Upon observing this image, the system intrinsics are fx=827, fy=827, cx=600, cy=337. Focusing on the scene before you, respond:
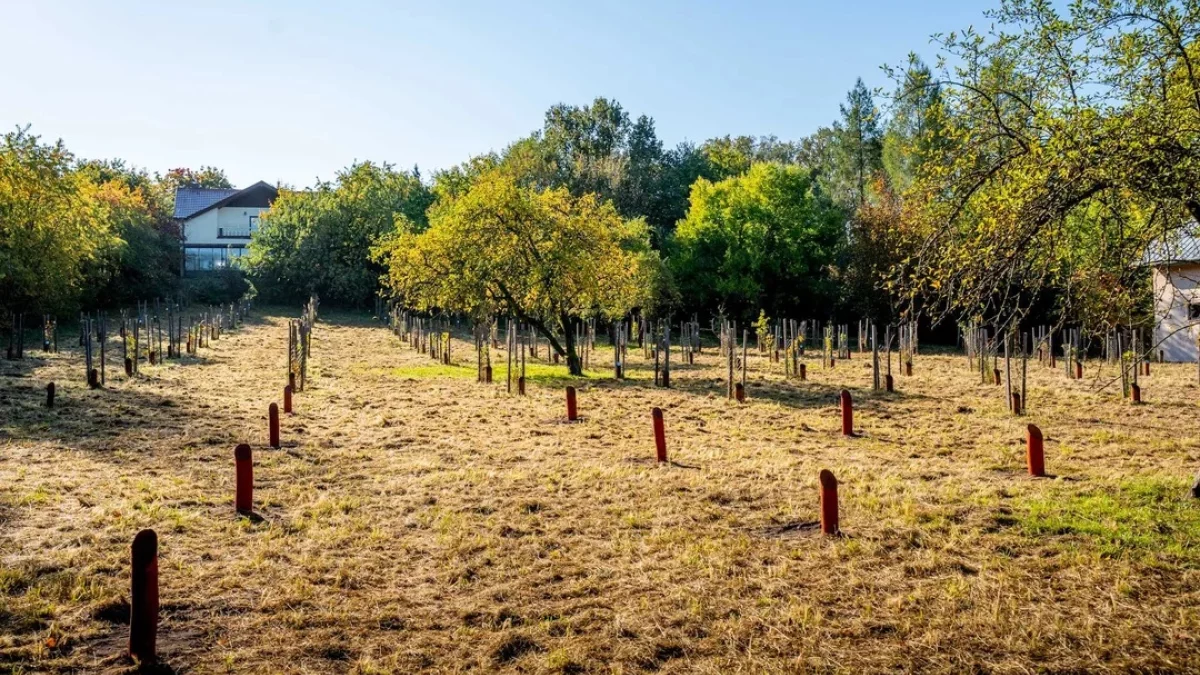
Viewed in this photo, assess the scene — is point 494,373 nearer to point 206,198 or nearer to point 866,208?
point 866,208

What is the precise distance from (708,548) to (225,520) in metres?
5.07

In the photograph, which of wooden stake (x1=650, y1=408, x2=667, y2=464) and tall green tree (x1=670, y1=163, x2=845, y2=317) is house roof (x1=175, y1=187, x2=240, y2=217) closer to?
tall green tree (x1=670, y1=163, x2=845, y2=317)

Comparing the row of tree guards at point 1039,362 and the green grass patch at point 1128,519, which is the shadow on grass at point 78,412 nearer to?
the green grass patch at point 1128,519

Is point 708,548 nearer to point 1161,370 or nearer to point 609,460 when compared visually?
point 609,460

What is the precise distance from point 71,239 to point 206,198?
135 ft

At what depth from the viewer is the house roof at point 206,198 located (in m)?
66.3

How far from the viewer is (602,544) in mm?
8070

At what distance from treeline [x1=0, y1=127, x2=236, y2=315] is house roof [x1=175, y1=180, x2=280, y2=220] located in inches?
217

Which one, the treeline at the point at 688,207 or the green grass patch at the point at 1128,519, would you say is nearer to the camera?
the green grass patch at the point at 1128,519

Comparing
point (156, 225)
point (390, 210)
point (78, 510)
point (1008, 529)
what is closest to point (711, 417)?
point (1008, 529)

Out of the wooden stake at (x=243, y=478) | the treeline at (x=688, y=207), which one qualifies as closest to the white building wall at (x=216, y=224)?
the treeline at (x=688, y=207)

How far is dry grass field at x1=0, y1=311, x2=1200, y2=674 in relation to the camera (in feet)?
18.7

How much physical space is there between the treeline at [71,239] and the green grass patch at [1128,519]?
23.1 meters

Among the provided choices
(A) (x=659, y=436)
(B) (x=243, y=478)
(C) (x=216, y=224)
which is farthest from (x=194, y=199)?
(B) (x=243, y=478)
